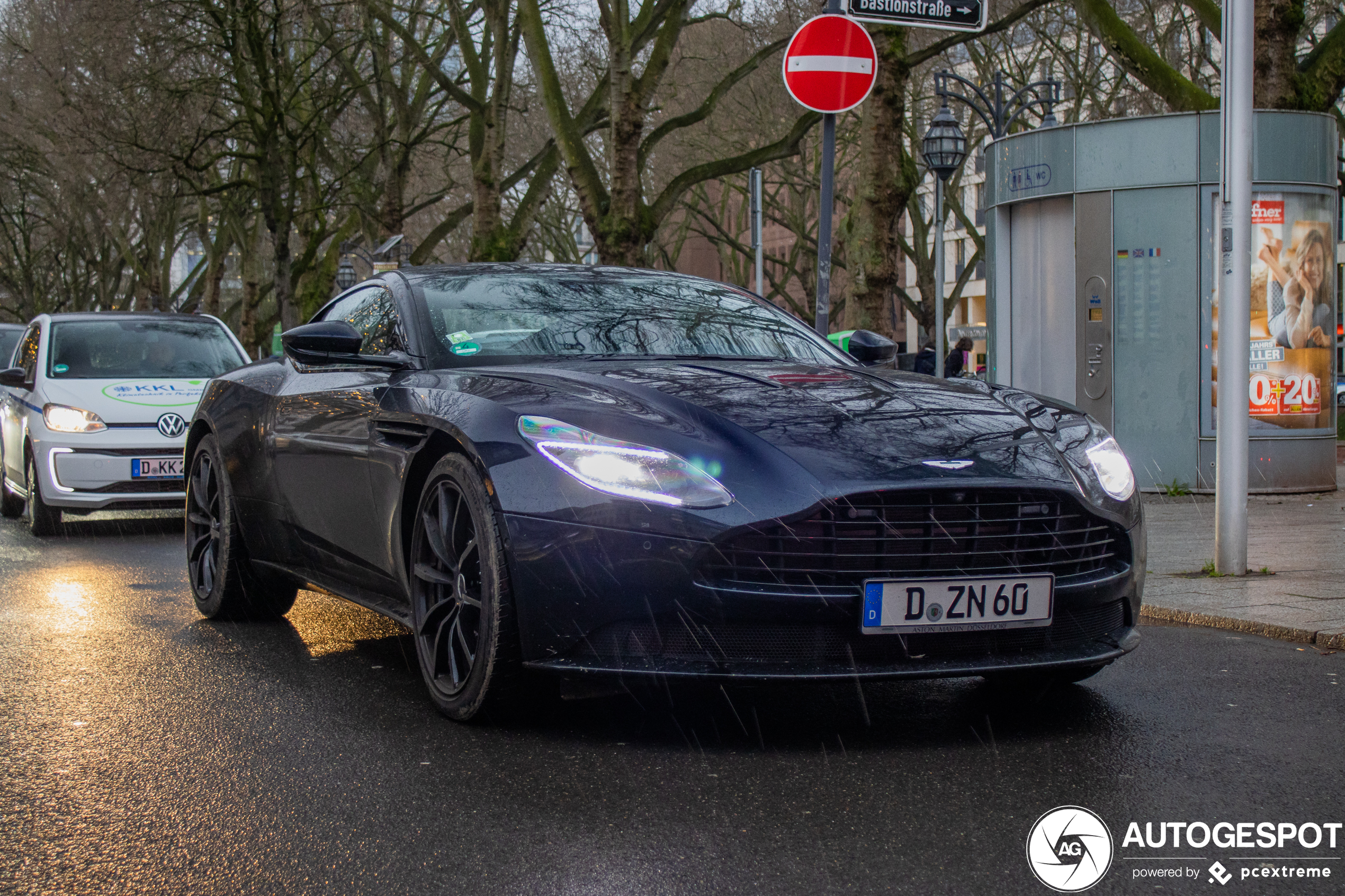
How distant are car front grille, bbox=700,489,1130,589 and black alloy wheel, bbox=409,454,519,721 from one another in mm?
626

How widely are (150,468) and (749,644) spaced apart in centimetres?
776

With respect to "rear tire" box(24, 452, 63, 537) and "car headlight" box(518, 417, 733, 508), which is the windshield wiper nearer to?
"car headlight" box(518, 417, 733, 508)

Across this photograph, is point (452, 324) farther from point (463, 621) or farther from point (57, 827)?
point (57, 827)

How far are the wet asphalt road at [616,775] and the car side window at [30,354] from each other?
6.49 meters

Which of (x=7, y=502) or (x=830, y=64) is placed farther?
(x=7, y=502)

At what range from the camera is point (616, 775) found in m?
3.83

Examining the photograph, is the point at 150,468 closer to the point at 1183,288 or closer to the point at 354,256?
the point at 1183,288

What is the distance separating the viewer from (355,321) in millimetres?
5980

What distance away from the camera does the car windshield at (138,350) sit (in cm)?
1156

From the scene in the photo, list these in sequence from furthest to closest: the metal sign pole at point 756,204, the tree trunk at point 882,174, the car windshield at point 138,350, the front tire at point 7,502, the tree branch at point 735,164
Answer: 1. the tree branch at point 735,164
2. the metal sign pole at point 756,204
3. the tree trunk at point 882,174
4. the front tire at point 7,502
5. the car windshield at point 138,350

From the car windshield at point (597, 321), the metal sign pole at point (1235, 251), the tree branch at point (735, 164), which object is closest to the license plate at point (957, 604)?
the car windshield at point (597, 321)

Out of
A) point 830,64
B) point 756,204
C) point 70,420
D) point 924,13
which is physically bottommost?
point 70,420

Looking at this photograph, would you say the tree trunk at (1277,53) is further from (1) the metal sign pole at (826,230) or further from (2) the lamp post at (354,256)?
(2) the lamp post at (354,256)

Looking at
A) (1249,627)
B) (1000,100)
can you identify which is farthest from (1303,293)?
(1000,100)
